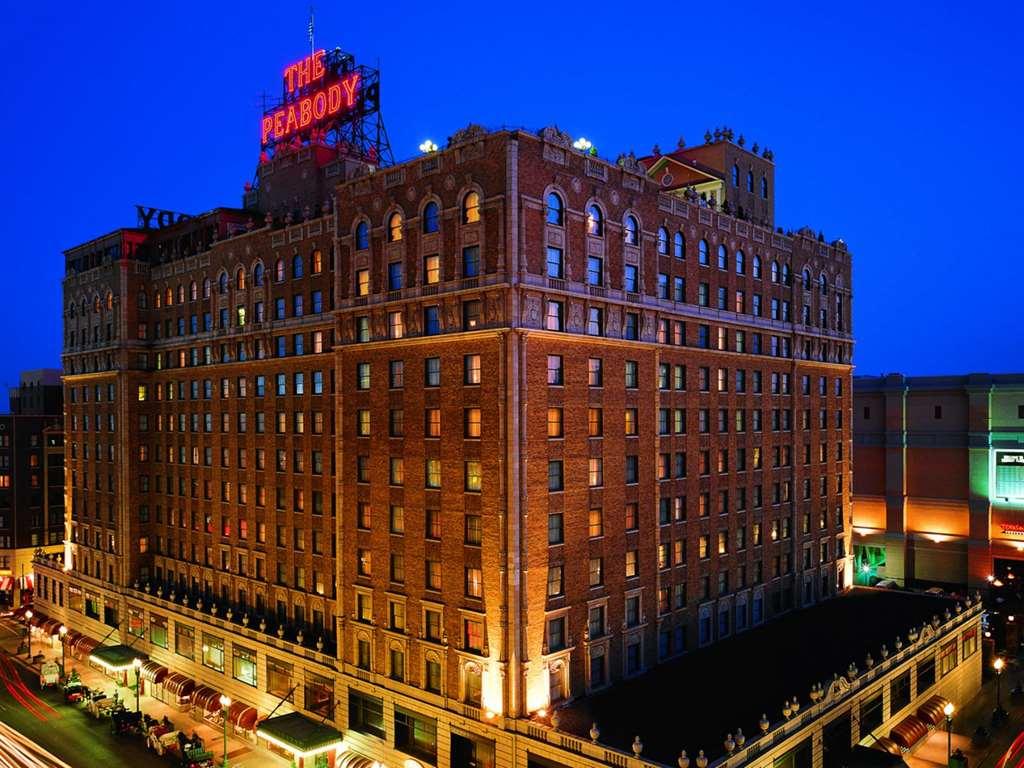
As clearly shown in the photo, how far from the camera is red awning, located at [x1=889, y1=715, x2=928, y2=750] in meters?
53.9

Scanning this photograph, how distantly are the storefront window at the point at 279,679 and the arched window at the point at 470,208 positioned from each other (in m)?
35.6

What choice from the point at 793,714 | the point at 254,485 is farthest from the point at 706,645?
the point at 254,485

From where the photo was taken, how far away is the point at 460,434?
4634cm

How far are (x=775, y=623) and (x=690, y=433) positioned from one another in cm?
1913

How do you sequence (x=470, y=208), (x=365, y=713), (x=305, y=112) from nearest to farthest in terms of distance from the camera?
(x=470, y=208), (x=365, y=713), (x=305, y=112)

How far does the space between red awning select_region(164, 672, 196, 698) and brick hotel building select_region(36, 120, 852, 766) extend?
32 cm

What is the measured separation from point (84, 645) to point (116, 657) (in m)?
10.7

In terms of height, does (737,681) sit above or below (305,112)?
below

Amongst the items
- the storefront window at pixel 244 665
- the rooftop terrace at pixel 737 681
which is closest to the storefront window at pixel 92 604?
the storefront window at pixel 244 665

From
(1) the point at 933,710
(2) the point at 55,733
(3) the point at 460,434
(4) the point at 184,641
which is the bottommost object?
(2) the point at 55,733

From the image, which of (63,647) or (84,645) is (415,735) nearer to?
(84,645)

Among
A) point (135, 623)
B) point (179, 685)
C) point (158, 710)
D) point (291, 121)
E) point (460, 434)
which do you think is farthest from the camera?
point (135, 623)

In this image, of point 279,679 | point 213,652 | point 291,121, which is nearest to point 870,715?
point 279,679

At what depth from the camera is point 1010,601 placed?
86125mm
